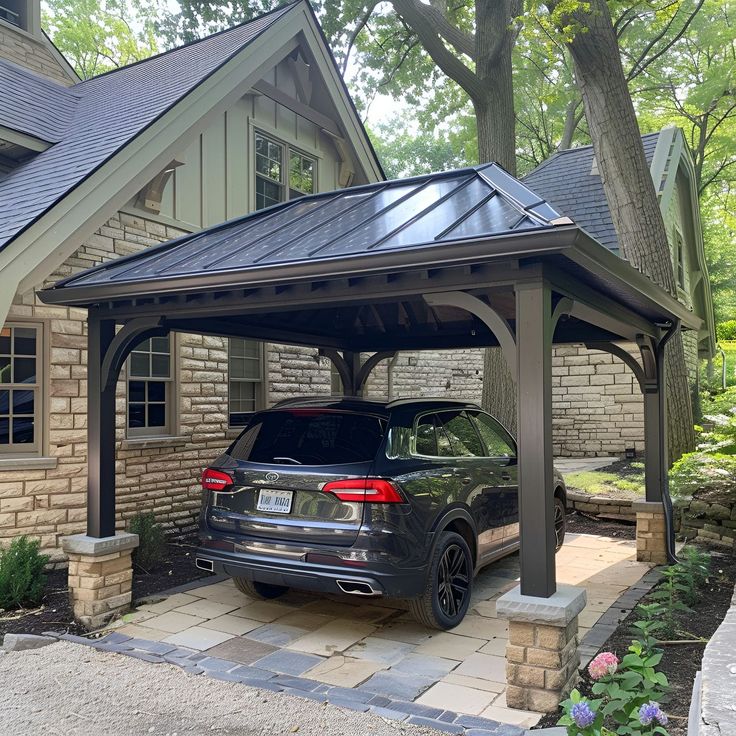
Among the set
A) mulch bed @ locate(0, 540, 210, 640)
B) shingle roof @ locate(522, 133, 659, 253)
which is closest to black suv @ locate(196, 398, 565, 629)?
mulch bed @ locate(0, 540, 210, 640)

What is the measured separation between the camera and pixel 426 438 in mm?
5508

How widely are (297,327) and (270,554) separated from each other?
3.65 metres

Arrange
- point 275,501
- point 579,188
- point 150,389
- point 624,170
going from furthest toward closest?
point 579,188, point 624,170, point 150,389, point 275,501

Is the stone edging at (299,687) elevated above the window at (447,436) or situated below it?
below

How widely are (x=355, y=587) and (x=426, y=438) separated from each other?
1326mm

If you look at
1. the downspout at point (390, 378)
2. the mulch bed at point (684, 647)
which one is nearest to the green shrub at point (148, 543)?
the mulch bed at point (684, 647)

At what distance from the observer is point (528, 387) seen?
417 centimetres

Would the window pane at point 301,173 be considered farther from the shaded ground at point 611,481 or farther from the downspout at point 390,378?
the shaded ground at point 611,481

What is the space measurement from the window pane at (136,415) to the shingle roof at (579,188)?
8.78 metres

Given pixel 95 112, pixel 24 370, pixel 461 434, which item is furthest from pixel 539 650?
pixel 95 112

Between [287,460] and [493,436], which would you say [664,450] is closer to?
[493,436]

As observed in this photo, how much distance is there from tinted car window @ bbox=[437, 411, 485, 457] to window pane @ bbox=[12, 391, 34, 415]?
4473 mm

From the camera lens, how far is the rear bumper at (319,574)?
4699 millimetres

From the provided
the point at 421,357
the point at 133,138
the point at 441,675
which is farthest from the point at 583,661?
the point at 421,357
